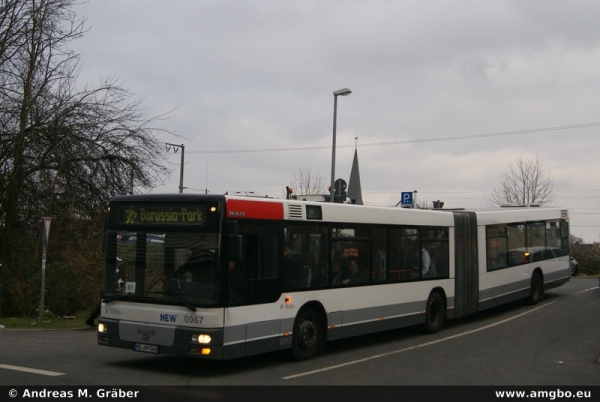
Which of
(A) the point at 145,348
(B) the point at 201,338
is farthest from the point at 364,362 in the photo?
(A) the point at 145,348

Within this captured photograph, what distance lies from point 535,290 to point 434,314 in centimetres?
665

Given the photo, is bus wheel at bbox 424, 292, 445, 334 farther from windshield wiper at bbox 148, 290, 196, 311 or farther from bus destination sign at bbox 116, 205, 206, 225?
bus destination sign at bbox 116, 205, 206, 225

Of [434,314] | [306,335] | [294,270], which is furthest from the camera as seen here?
[434,314]

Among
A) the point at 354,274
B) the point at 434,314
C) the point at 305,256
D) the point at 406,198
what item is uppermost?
the point at 406,198

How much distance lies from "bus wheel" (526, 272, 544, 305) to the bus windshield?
13.3 m

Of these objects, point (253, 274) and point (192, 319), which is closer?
point (192, 319)

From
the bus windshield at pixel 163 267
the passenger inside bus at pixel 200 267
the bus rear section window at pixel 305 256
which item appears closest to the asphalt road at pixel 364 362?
the bus windshield at pixel 163 267

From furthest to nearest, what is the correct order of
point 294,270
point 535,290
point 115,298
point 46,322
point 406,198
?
point 406,198 < point 535,290 < point 46,322 < point 294,270 < point 115,298

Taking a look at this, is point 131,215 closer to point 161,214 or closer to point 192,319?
point 161,214

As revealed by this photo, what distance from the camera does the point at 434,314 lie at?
48.9ft

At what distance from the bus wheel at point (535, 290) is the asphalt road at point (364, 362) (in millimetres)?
4271

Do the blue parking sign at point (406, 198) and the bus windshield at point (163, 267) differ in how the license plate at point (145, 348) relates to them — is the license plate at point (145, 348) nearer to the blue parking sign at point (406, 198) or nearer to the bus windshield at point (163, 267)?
the bus windshield at point (163, 267)

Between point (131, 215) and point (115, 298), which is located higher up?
point (131, 215)

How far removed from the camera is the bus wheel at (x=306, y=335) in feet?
35.0
